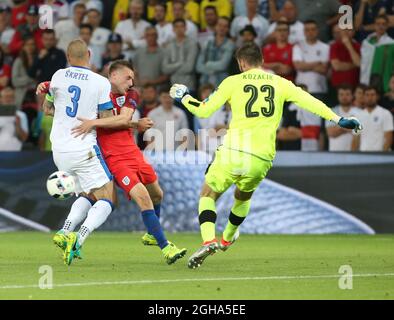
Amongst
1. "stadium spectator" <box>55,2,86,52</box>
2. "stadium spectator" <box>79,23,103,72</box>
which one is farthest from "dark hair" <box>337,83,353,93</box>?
"stadium spectator" <box>55,2,86,52</box>

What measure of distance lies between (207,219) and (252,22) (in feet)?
28.5

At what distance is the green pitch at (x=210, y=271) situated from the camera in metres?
8.88

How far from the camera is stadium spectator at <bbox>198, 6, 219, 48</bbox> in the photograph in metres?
19.2

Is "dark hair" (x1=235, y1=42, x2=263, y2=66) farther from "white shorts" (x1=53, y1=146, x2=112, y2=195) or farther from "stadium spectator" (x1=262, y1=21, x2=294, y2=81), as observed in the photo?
"stadium spectator" (x1=262, y1=21, x2=294, y2=81)

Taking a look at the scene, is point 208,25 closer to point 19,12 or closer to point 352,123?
point 19,12

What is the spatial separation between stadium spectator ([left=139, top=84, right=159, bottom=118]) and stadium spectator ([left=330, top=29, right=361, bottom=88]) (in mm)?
3039

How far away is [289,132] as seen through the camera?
17.5 metres

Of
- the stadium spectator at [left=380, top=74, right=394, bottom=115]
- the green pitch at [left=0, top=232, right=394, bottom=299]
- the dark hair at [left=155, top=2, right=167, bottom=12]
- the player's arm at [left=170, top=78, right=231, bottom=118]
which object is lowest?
the green pitch at [left=0, top=232, right=394, bottom=299]

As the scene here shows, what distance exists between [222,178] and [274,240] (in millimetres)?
4495

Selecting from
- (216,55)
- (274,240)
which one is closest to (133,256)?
(274,240)

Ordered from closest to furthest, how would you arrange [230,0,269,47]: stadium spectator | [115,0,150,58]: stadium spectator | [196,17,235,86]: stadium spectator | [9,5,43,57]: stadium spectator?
[196,17,235,86]: stadium spectator, [230,0,269,47]: stadium spectator, [115,0,150,58]: stadium spectator, [9,5,43,57]: stadium spectator

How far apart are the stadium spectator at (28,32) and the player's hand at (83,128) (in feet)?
31.0

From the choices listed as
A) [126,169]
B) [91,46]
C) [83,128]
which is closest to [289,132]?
[91,46]
